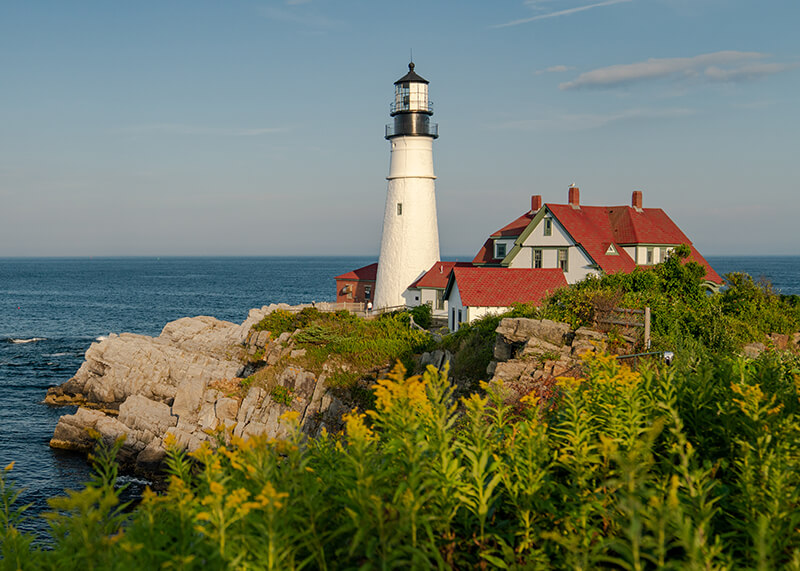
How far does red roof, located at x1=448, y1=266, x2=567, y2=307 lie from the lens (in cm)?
3195

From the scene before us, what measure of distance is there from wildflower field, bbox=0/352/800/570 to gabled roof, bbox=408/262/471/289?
32149 millimetres

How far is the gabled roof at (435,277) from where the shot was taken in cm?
3919

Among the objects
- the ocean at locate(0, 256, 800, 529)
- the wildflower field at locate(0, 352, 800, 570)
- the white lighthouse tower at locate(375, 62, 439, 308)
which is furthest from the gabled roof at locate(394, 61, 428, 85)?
the wildflower field at locate(0, 352, 800, 570)

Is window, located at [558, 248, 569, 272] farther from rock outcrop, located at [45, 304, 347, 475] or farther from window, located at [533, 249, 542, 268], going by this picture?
rock outcrop, located at [45, 304, 347, 475]

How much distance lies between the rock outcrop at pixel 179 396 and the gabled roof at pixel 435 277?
998 cm

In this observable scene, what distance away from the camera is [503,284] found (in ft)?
108

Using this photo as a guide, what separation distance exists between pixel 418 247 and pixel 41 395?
2490 cm

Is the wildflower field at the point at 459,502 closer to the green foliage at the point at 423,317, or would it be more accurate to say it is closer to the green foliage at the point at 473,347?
the green foliage at the point at 473,347

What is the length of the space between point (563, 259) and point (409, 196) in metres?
11.4

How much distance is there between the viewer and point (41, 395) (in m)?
37.6

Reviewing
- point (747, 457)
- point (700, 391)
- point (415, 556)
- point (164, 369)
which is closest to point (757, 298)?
point (700, 391)

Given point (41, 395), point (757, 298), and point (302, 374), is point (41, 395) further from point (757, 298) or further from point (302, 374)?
point (757, 298)

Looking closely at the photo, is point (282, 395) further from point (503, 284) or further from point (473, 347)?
point (503, 284)

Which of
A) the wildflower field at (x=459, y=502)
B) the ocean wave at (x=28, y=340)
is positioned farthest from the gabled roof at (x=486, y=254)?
the ocean wave at (x=28, y=340)
